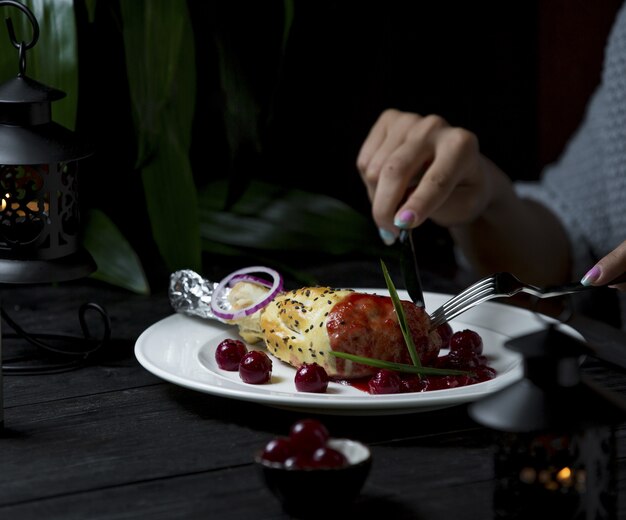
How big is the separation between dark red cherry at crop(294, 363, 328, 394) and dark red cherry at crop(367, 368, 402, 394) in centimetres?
4

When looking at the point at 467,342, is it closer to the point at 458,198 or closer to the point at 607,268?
the point at 607,268

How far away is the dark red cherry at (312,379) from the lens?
0.84m

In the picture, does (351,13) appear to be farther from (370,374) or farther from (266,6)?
(370,374)

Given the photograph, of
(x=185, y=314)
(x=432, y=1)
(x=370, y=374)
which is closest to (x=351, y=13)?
(x=432, y=1)

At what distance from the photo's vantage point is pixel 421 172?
4.50 feet

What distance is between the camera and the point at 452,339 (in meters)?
0.96

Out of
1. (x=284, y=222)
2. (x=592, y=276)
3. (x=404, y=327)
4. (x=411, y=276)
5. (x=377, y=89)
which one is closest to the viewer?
(x=404, y=327)

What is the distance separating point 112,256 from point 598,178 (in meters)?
0.85

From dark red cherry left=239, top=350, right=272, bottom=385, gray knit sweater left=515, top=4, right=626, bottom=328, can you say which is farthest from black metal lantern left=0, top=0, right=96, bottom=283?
gray knit sweater left=515, top=4, right=626, bottom=328

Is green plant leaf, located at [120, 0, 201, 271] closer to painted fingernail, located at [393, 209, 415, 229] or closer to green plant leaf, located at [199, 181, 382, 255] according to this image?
green plant leaf, located at [199, 181, 382, 255]

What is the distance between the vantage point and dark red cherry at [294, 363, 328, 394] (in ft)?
2.77

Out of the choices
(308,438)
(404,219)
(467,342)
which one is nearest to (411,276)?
(404,219)

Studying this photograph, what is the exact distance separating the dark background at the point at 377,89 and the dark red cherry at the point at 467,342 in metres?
0.84

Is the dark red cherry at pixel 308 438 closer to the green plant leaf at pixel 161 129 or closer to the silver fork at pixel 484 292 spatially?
the silver fork at pixel 484 292
